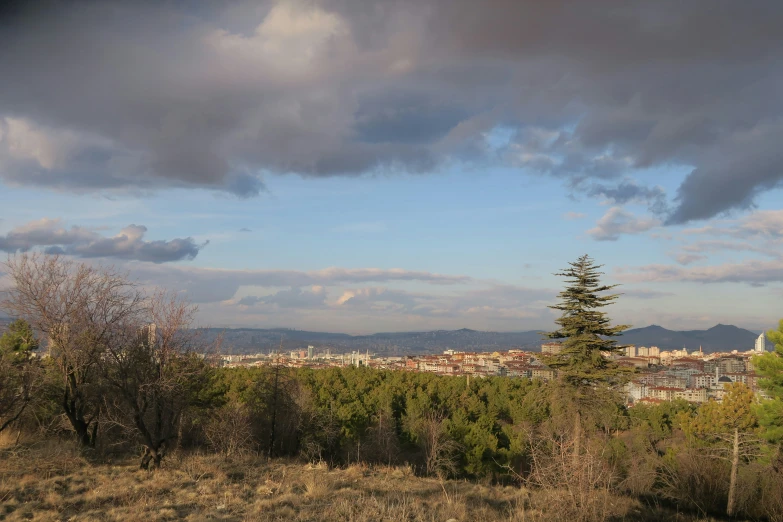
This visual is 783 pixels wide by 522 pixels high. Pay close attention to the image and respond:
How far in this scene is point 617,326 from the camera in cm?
2600

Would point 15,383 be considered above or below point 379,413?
above

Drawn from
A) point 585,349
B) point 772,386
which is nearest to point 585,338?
point 585,349

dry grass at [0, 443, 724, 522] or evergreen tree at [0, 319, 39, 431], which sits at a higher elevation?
evergreen tree at [0, 319, 39, 431]

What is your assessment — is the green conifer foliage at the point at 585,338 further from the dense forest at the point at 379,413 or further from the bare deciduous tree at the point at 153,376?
the bare deciduous tree at the point at 153,376

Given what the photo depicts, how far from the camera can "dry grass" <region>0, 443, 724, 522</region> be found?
8.12 meters

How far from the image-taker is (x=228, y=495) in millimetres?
9531

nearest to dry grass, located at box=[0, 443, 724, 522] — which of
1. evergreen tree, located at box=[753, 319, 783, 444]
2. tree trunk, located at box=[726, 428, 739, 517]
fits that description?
tree trunk, located at box=[726, 428, 739, 517]

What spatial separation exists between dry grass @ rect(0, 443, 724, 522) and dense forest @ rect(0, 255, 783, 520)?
923 millimetres

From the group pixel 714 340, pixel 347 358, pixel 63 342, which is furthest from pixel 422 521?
pixel 714 340

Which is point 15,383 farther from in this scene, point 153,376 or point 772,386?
point 772,386

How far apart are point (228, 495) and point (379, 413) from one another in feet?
97.9

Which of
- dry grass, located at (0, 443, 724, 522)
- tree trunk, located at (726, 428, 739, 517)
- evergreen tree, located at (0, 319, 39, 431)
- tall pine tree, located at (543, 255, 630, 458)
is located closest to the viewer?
dry grass, located at (0, 443, 724, 522)

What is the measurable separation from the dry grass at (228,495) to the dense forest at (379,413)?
92 centimetres

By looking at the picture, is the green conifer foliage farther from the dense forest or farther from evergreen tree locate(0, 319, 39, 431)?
evergreen tree locate(0, 319, 39, 431)
